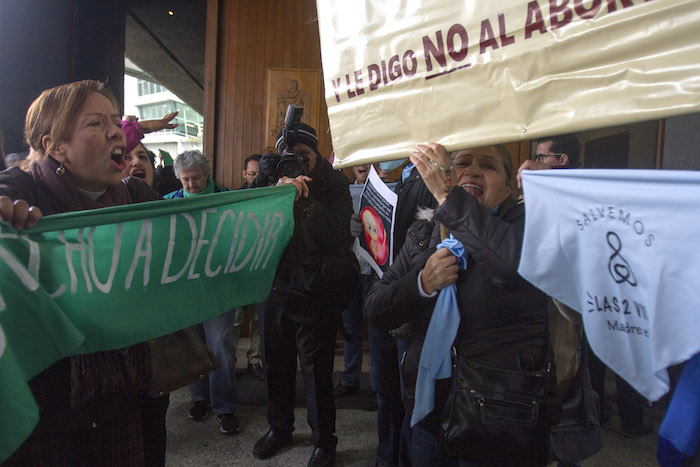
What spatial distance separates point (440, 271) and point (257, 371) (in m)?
2.75

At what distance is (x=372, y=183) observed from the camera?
2207 mm

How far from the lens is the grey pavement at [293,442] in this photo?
107 inches

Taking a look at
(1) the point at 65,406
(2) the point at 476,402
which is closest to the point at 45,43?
(1) the point at 65,406

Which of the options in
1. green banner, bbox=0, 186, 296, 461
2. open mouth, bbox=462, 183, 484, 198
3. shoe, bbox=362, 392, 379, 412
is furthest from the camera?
shoe, bbox=362, 392, 379, 412

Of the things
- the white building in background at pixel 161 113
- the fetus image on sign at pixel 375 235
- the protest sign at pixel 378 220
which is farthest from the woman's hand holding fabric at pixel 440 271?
the white building in background at pixel 161 113

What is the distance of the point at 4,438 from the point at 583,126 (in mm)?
1419

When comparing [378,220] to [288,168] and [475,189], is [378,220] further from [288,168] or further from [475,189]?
[475,189]

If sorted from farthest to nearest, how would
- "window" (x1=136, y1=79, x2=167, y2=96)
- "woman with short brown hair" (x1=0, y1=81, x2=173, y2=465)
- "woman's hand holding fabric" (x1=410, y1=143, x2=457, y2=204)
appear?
"window" (x1=136, y1=79, x2=167, y2=96)
"woman's hand holding fabric" (x1=410, y1=143, x2=457, y2=204)
"woman with short brown hair" (x1=0, y1=81, x2=173, y2=465)

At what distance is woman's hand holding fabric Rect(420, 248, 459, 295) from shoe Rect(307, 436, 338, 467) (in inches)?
58.7

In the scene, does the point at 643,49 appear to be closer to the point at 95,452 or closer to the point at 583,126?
the point at 583,126

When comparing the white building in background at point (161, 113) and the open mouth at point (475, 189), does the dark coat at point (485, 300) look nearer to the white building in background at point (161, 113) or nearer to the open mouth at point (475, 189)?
the open mouth at point (475, 189)

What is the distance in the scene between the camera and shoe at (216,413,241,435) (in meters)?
3.00

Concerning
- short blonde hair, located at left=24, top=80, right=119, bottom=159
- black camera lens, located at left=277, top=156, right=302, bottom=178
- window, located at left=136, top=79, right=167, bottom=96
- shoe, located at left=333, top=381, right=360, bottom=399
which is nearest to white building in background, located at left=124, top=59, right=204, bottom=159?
window, located at left=136, top=79, right=167, bottom=96

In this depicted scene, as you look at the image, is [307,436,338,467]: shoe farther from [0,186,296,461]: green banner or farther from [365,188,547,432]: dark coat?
[0,186,296,461]: green banner
